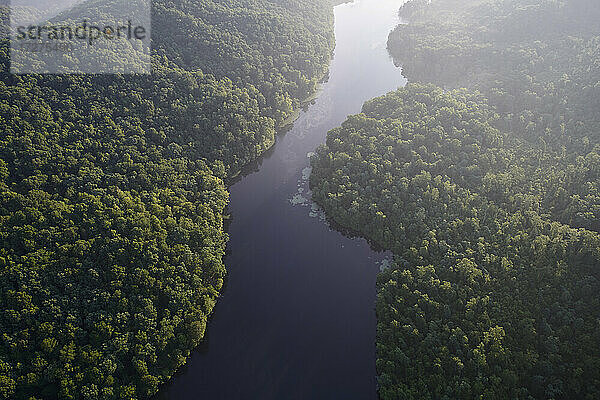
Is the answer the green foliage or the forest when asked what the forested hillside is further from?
the green foliage

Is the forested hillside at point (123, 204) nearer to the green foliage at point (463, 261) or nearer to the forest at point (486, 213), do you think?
the forest at point (486, 213)

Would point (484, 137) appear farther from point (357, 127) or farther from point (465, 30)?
point (465, 30)

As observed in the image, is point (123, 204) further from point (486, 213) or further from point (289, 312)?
point (486, 213)

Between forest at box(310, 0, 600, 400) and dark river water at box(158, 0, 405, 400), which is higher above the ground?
forest at box(310, 0, 600, 400)

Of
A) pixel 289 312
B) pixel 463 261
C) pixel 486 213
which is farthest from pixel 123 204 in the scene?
pixel 486 213

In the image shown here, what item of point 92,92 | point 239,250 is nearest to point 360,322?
point 239,250

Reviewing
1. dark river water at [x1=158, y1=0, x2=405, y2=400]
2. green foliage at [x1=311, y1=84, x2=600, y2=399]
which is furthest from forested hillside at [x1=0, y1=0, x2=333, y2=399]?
green foliage at [x1=311, y1=84, x2=600, y2=399]
